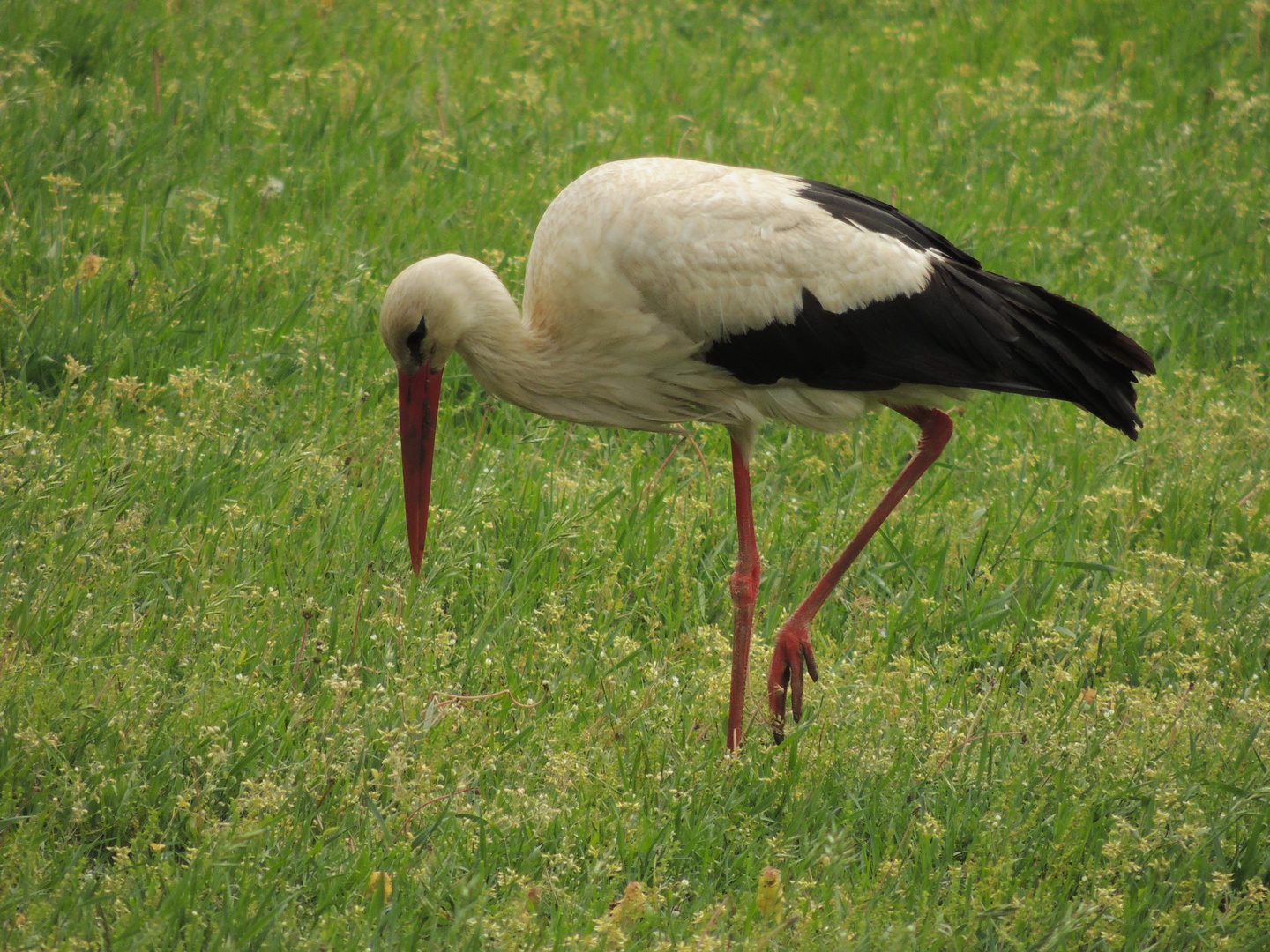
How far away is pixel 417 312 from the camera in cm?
362

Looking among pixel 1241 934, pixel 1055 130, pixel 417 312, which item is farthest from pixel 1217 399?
pixel 417 312

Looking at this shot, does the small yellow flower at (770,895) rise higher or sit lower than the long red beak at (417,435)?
lower

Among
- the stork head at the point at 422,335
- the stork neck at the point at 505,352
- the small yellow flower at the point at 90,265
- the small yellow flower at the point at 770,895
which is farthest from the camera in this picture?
the small yellow flower at the point at 90,265

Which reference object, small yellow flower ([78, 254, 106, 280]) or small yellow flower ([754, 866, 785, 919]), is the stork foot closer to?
small yellow flower ([754, 866, 785, 919])

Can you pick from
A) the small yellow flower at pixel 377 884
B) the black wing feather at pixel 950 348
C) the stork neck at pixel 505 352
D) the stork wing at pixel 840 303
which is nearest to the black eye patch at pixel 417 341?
the stork neck at pixel 505 352

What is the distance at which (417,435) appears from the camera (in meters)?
3.76

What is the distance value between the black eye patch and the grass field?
0.67 metres

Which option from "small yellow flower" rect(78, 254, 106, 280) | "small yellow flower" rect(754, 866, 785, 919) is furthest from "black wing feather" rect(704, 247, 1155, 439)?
"small yellow flower" rect(78, 254, 106, 280)

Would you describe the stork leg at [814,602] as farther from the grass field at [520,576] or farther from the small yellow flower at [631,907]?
the small yellow flower at [631,907]

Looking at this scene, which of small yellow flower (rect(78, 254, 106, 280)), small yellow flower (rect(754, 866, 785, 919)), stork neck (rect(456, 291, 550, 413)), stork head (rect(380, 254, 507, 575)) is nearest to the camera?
small yellow flower (rect(754, 866, 785, 919))

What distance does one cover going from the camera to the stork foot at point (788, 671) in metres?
3.74

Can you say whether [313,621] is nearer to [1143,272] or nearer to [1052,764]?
[1052,764]

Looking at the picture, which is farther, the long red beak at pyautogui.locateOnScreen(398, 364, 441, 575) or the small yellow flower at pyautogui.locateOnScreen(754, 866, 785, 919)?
the long red beak at pyautogui.locateOnScreen(398, 364, 441, 575)

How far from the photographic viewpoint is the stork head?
11.8 feet
